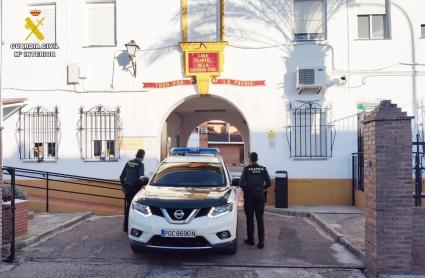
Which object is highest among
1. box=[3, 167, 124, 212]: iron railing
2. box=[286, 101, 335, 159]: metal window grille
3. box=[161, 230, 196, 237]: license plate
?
box=[286, 101, 335, 159]: metal window grille

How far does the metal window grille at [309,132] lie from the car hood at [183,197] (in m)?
5.15

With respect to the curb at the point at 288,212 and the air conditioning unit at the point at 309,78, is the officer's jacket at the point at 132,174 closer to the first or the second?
the curb at the point at 288,212

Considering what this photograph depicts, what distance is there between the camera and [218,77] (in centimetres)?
1255

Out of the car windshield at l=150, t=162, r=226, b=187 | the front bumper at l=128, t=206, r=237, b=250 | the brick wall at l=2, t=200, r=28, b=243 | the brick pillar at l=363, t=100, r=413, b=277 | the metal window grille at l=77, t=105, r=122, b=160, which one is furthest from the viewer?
the metal window grille at l=77, t=105, r=122, b=160

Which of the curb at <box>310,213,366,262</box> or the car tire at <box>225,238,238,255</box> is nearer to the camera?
the car tire at <box>225,238,238,255</box>

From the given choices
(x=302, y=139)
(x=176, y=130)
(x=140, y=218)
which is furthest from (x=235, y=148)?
(x=140, y=218)

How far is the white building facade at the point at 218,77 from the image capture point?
40.4 ft

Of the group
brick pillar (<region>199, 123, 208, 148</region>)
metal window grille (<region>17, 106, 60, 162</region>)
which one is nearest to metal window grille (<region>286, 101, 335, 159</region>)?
metal window grille (<region>17, 106, 60, 162</region>)

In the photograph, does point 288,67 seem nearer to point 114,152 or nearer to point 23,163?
point 114,152

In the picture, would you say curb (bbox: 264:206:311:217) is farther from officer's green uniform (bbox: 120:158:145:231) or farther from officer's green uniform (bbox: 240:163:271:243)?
officer's green uniform (bbox: 120:158:145:231)

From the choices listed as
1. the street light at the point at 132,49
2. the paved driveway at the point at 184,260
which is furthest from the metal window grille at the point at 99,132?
the paved driveway at the point at 184,260

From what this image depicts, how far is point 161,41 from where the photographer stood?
1270cm

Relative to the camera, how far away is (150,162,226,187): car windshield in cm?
809

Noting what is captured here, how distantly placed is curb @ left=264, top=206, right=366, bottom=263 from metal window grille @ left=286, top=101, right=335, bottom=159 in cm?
175
